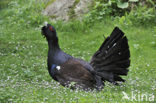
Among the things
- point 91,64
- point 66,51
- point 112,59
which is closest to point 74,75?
point 91,64

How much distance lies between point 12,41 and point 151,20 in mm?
5919

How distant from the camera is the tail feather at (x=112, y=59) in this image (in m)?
7.89

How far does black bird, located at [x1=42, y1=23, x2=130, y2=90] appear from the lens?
24.2 feet

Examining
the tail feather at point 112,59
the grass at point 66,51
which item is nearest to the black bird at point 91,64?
the tail feather at point 112,59

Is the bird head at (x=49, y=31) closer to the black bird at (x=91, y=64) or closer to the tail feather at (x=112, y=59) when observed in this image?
the black bird at (x=91, y=64)

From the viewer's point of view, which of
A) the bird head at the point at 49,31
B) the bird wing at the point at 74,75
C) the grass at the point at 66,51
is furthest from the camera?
the bird head at the point at 49,31

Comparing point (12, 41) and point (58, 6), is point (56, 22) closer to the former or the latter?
point (58, 6)

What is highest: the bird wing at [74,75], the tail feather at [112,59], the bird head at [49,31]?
the bird head at [49,31]

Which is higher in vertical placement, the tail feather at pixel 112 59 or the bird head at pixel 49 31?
the bird head at pixel 49 31

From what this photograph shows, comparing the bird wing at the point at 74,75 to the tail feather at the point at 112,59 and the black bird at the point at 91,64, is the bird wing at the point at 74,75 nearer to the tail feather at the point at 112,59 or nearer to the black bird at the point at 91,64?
the black bird at the point at 91,64

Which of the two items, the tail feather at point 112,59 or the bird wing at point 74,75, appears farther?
the tail feather at point 112,59

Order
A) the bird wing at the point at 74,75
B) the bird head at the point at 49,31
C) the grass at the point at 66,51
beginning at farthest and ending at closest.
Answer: the bird head at the point at 49,31 → the bird wing at the point at 74,75 → the grass at the point at 66,51

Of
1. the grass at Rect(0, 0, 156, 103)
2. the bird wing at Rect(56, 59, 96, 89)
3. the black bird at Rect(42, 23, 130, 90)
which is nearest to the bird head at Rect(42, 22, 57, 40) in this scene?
the black bird at Rect(42, 23, 130, 90)

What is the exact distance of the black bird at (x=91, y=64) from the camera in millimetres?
7383
